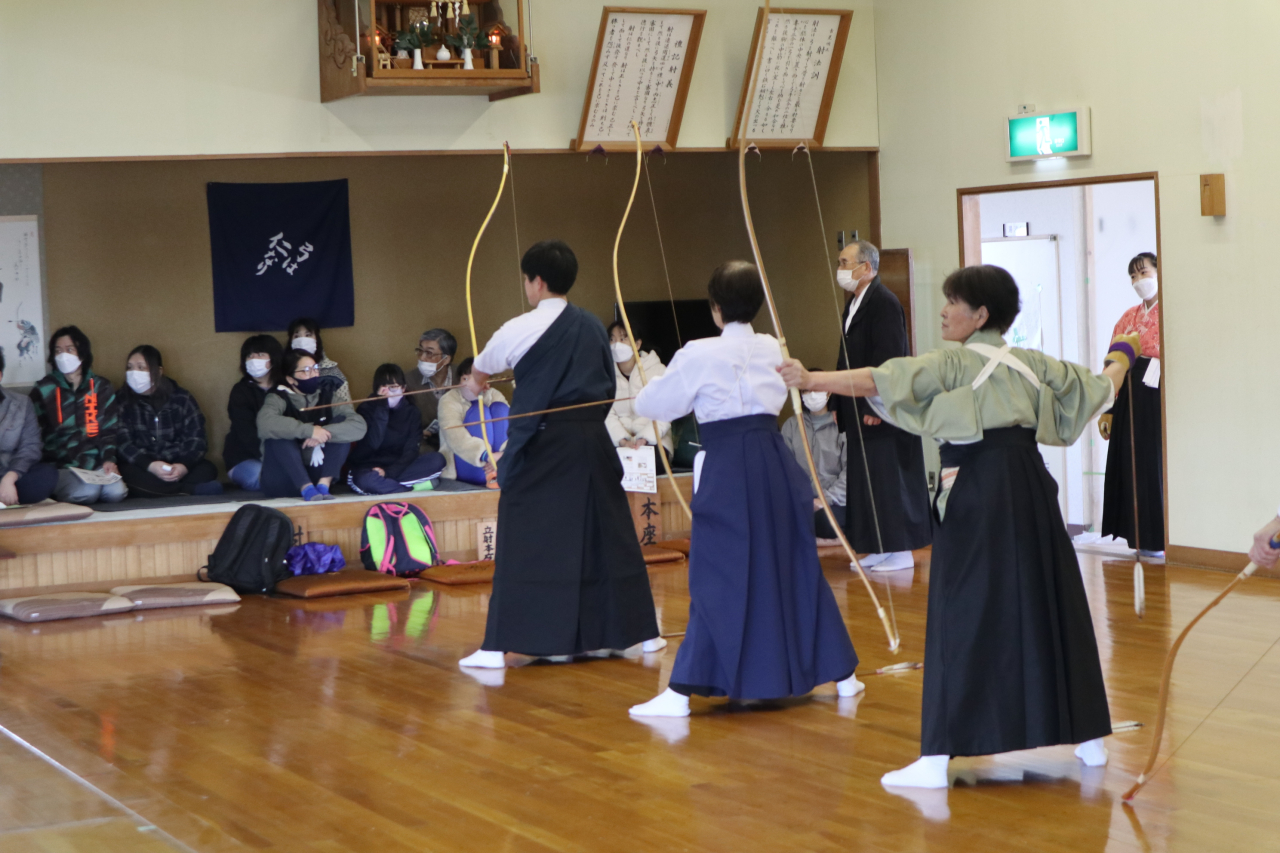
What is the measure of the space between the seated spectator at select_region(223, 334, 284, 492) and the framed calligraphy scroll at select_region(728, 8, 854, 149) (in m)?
2.46

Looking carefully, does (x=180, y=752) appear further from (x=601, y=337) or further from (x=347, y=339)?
(x=347, y=339)

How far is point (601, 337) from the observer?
171 inches

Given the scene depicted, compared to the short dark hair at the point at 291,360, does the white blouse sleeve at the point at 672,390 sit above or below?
below

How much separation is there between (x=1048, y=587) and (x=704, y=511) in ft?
3.24

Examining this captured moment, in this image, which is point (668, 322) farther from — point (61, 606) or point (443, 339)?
point (61, 606)

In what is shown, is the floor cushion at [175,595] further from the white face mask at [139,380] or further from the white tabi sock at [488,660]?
the white tabi sock at [488,660]

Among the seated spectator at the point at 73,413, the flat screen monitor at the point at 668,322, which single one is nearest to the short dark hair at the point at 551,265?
the seated spectator at the point at 73,413

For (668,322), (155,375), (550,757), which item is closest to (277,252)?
Answer: (155,375)

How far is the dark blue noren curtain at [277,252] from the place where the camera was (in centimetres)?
725

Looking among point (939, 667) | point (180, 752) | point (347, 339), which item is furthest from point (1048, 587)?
point (347, 339)

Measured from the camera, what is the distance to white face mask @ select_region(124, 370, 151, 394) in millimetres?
6695

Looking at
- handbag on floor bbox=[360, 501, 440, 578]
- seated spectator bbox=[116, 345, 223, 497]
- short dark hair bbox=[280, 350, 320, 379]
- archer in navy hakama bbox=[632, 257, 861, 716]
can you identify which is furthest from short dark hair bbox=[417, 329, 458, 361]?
archer in navy hakama bbox=[632, 257, 861, 716]

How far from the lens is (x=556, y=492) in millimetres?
4309

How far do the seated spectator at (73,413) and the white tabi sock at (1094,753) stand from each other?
15.4 ft
